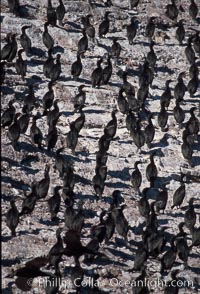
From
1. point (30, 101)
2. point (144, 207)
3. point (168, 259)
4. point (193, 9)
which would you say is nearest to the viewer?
point (168, 259)

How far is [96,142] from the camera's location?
3102cm

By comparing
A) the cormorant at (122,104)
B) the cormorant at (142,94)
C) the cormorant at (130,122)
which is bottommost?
the cormorant at (130,122)

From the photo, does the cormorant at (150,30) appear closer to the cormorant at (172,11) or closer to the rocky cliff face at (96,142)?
the rocky cliff face at (96,142)

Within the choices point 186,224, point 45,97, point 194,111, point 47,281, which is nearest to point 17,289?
point 47,281

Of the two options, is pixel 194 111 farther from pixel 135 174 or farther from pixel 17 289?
pixel 17 289

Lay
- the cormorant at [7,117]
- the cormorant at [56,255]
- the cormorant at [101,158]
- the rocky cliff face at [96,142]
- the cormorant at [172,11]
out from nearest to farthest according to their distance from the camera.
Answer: the cormorant at [56,255] < the rocky cliff face at [96,142] < the cormorant at [101,158] < the cormorant at [7,117] < the cormorant at [172,11]

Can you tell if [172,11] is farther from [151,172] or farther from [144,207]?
[144,207]

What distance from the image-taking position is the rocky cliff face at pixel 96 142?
26859 millimetres

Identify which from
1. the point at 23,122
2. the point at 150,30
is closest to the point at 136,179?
the point at 23,122

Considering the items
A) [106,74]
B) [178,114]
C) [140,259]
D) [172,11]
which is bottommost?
[140,259]

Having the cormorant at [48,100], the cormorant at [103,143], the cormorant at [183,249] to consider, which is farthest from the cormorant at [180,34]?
the cormorant at [183,249]

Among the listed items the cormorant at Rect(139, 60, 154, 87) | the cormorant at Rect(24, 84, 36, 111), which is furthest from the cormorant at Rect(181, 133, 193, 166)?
the cormorant at Rect(24, 84, 36, 111)

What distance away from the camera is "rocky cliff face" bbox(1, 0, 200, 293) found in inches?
1057

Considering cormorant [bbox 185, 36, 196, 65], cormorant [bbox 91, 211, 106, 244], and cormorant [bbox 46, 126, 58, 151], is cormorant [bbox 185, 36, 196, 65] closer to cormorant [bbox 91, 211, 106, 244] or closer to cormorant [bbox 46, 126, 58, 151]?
cormorant [bbox 46, 126, 58, 151]
